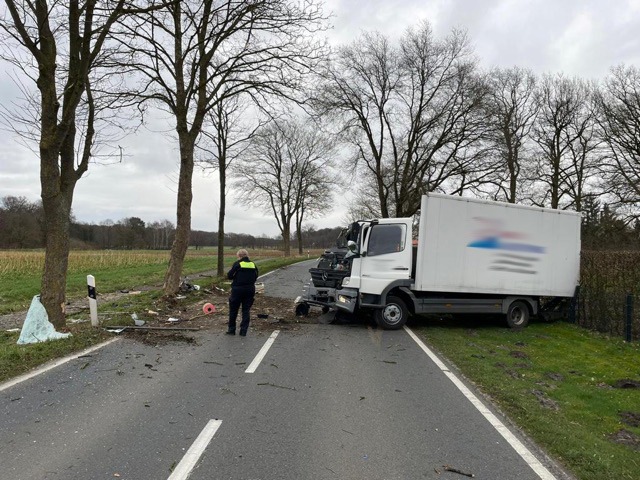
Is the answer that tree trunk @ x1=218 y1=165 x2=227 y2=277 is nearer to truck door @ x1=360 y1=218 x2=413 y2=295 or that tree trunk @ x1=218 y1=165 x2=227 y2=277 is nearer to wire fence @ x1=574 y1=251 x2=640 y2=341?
truck door @ x1=360 y1=218 x2=413 y2=295

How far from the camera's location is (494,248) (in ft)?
36.5

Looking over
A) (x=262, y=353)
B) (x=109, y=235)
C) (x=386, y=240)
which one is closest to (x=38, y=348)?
(x=262, y=353)

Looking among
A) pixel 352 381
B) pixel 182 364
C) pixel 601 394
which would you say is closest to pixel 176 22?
pixel 182 364

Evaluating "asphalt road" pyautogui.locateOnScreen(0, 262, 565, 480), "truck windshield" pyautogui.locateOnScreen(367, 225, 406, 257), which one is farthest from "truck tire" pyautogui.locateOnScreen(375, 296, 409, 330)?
"asphalt road" pyautogui.locateOnScreen(0, 262, 565, 480)

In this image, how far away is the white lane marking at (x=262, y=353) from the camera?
6992 millimetres

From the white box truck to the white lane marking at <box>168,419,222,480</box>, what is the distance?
6490mm

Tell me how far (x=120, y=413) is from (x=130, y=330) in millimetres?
4925

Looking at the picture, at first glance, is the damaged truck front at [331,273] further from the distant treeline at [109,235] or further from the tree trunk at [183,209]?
the distant treeline at [109,235]

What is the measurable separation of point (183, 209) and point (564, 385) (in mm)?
12057

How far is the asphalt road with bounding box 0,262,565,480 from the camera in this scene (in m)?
3.84

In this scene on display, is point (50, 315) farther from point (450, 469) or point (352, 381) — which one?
point (450, 469)

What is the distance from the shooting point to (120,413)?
16.4ft

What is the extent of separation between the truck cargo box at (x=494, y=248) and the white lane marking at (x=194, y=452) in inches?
276

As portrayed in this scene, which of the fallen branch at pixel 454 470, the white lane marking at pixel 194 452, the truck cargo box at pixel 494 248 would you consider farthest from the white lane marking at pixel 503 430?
the truck cargo box at pixel 494 248
